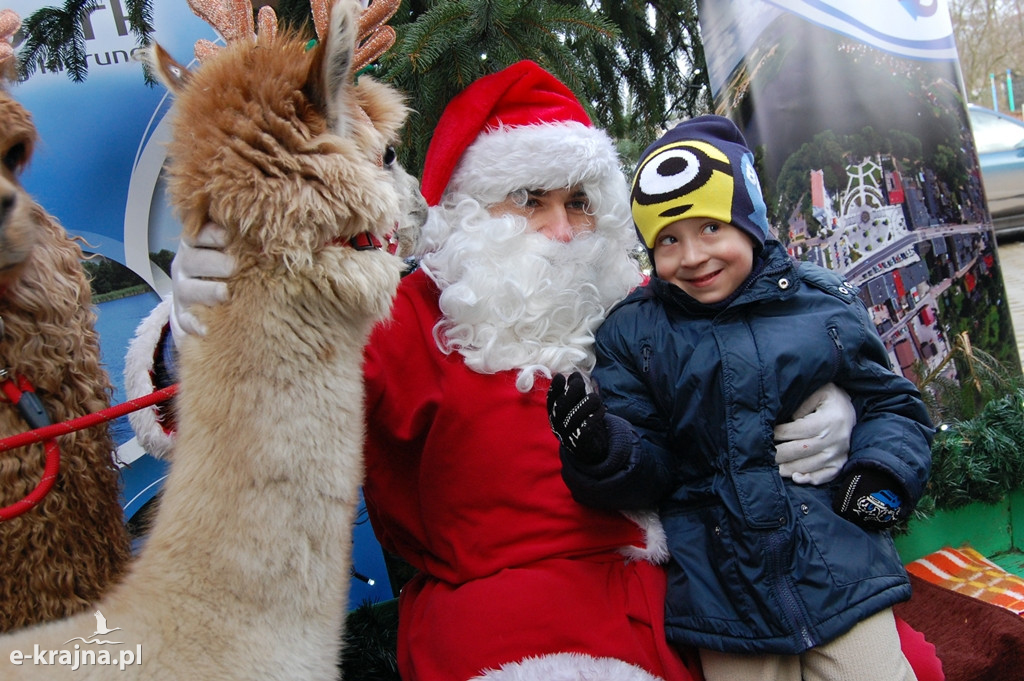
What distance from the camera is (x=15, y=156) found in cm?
181

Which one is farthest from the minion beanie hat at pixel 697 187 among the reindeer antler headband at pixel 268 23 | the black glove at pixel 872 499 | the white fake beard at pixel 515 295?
the reindeer antler headband at pixel 268 23

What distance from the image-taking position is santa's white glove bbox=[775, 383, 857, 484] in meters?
1.99

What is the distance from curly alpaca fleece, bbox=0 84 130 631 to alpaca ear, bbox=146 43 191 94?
383mm

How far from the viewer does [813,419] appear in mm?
1996

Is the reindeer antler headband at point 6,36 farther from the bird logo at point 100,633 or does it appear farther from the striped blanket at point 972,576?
the striped blanket at point 972,576

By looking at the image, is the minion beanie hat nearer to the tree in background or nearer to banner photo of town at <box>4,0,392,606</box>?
the tree in background

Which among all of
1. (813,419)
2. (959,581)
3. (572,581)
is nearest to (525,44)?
(813,419)

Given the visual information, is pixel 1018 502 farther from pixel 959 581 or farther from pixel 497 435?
pixel 497 435

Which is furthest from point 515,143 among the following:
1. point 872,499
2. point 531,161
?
point 872,499

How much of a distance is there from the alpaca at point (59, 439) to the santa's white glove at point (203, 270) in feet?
1.17

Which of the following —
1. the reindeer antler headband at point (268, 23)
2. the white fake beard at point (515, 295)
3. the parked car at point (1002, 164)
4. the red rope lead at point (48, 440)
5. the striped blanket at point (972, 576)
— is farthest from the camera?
the parked car at point (1002, 164)

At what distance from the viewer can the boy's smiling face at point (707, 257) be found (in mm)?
2062

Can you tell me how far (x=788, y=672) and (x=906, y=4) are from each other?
114 inches

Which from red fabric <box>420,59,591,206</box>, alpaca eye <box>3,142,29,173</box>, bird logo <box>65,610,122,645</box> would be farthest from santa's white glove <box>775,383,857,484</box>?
alpaca eye <box>3,142,29,173</box>
